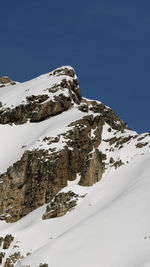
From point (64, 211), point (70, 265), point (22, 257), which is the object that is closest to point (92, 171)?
point (64, 211)

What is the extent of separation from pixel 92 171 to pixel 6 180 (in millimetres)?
12687

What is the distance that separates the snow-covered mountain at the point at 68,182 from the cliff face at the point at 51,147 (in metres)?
0.14

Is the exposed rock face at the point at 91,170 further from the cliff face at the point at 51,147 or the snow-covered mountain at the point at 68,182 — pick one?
the snow-covered mountain at the point at 68,182

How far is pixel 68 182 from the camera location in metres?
74.4

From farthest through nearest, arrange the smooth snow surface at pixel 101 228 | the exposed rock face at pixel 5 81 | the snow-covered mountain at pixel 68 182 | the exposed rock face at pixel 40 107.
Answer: the exposed rock face at pixel 5 81
the exposed rock face at pixel 40 107
the snow-covered mountain at pixel 68 182
the smooth snow surface at pixel 101 228

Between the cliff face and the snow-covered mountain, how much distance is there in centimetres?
14

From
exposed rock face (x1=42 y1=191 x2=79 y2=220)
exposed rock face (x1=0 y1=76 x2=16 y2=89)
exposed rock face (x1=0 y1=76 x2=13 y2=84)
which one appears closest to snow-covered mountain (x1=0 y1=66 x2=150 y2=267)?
exposed rock face (x1=42 y1=191 x2=79 y2=220)

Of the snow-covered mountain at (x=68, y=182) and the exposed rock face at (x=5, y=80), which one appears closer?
the snow-covered mountain at (x=68, y=182)

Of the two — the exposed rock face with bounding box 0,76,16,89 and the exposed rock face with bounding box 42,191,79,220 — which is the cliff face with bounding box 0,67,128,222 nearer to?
the exposed rock face with bounding box 42,191,79,220

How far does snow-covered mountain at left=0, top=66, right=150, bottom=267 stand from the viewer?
55375 mm

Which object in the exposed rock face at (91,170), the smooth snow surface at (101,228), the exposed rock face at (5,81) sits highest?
the exposed rock face at (5,81)

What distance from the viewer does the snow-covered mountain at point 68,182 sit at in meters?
55.4

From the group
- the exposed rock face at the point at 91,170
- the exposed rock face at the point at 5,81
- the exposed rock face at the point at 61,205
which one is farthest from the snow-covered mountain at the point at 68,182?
the exposed rock face at the point at 5,81

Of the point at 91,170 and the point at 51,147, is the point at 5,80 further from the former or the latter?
the point at 91,170
